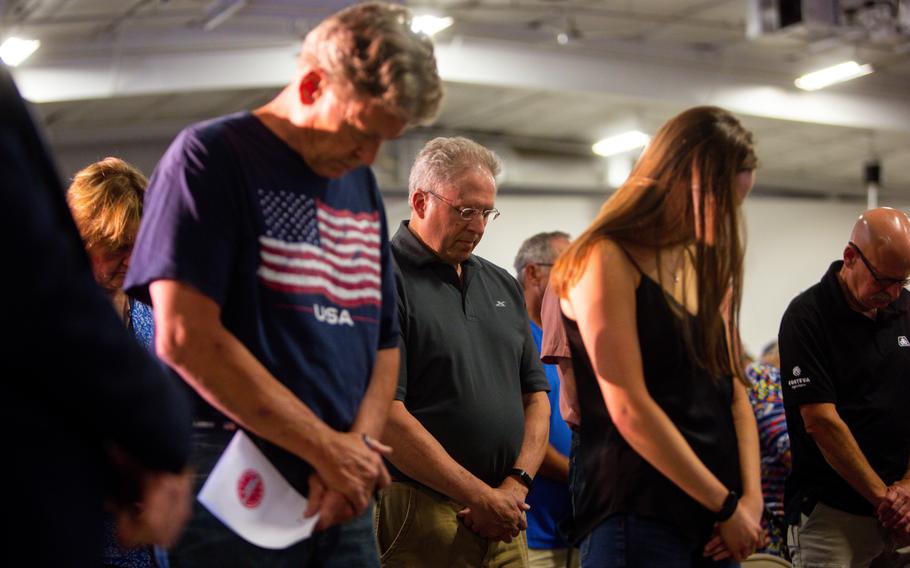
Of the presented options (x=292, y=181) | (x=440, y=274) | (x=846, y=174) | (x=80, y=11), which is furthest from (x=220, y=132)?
(x=846, y=174)

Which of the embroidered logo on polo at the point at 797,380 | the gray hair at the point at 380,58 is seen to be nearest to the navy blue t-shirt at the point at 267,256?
the gray hair at the point at 380,58

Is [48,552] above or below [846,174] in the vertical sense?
above

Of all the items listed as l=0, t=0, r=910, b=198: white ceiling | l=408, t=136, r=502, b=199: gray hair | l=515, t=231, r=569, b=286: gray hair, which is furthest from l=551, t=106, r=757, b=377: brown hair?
l=0, t=0, r=910, b=198: white ceiling

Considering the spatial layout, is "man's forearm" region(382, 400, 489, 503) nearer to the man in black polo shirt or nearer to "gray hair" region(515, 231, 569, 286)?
the man in black polo shirt

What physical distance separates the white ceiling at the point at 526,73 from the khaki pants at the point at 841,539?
4.49 m

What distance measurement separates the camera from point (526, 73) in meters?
8.91

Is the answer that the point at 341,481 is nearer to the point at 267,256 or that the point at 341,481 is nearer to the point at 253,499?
the point at 253,499

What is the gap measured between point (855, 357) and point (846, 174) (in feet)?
34.4

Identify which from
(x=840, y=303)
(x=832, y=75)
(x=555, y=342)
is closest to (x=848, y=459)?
(x=840, y=303)

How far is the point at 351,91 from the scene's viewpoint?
5.65 ft

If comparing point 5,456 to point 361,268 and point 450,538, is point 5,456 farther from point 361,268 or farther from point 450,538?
point 450,538

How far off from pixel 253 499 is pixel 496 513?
1046mm

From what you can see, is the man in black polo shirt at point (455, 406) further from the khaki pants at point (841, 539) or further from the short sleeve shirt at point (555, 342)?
the khaki pants at point (841, 539)

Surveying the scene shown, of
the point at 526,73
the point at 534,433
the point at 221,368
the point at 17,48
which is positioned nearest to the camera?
the point at 221,368
